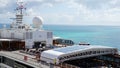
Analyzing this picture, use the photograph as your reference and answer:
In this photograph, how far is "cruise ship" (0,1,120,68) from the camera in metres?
41.3

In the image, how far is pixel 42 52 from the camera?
44750mm

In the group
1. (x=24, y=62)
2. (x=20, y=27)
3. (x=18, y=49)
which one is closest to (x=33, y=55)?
(x=24, y=62)

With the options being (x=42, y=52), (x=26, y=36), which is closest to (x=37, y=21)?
(x=26, y=36)

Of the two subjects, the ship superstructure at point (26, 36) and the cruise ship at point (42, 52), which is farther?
the ship superstructure at point (26, 36)

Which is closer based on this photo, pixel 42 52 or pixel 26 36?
pixel 42 52

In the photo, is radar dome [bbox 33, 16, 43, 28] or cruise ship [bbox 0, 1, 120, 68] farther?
radar dome [bbox 33, 16, 43, 28]

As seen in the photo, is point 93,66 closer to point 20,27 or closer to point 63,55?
point 63,55

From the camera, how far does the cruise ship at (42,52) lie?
4131 centimetres

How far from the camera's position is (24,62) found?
43031 mm

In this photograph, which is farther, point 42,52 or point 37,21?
point 37,21

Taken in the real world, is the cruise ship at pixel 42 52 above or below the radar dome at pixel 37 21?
below

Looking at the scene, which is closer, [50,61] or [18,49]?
[50,61]

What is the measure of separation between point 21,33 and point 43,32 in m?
5.52

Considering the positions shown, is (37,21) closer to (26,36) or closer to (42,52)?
(26,36)
